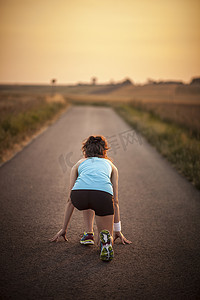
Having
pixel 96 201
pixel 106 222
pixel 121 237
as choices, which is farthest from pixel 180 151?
pixel 96 201

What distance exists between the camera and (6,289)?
7.77 feet

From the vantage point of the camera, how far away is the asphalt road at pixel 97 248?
7.97 feet

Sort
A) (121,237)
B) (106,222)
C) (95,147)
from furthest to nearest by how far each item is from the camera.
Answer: (121,237) < (95,147) < (106,222)

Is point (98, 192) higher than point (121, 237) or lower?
higher

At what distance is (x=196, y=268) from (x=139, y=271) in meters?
0.64

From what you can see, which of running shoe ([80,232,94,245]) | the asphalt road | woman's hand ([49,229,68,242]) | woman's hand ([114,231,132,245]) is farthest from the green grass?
woman's hand ([49,229,68,242])

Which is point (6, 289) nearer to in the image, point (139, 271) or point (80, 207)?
point (80, 207)

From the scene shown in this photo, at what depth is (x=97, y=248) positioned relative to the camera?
314cm

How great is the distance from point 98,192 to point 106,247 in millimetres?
588

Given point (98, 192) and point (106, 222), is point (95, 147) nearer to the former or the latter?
point (98, 192)

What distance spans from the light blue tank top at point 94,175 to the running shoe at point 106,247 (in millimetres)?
443

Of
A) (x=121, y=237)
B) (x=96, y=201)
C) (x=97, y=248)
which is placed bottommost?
(x=97, y=248)

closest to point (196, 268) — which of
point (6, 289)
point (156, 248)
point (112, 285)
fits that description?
point (156, 248)

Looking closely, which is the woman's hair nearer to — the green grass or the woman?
the woman
